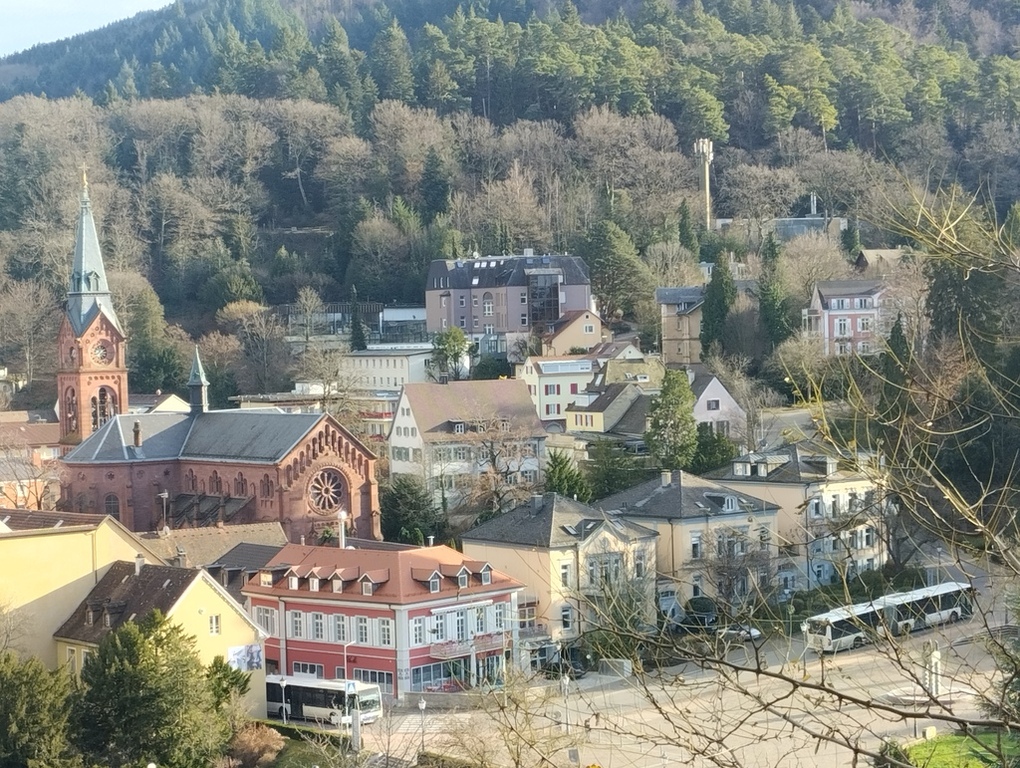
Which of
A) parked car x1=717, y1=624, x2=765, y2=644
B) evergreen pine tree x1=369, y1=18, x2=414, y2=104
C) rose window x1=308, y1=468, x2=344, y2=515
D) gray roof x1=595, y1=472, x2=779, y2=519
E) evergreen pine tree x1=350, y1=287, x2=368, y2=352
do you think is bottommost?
rose window x1=308, y1=468, x2=344, y2=515

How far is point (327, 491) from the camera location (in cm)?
4612

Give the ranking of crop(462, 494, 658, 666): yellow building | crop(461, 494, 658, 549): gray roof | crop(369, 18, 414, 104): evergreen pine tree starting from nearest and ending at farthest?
crop(462, 494, 658, 666): yellow building < crop(461, 494, 658, 549): gray roof < crop(369, 18, 414, 104): evergreen pine tree

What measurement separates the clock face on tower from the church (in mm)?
33

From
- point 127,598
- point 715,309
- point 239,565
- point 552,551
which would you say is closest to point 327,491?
point 239,565

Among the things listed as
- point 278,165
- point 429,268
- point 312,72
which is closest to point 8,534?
point 429,268

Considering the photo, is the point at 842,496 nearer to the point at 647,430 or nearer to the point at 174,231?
the point at 647,430

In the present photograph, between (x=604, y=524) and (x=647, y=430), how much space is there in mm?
11640

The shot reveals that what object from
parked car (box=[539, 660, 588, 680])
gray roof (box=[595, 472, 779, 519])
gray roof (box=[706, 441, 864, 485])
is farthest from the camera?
gray roof (box=[706, 441, 864, 485])

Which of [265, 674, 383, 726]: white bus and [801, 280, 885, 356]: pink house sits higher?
[801, 280, 885, 356]: pink house

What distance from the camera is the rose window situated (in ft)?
151

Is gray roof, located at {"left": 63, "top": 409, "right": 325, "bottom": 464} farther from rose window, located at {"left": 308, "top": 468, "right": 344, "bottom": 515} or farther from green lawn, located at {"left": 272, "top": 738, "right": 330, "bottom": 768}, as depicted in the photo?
green lawn, located at {"left": 272, "top": 738, "right": 330, "bottom": 768}

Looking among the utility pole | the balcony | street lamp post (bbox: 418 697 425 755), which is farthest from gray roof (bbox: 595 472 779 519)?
the utility pole

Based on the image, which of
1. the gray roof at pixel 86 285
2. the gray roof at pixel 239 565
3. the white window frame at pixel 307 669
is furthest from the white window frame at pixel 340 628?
the gray roof at pixel 86 285

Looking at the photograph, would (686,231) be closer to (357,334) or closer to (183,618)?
(357,334)
